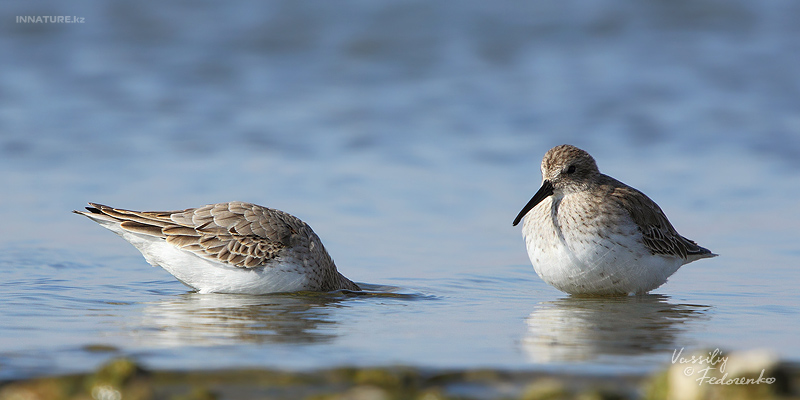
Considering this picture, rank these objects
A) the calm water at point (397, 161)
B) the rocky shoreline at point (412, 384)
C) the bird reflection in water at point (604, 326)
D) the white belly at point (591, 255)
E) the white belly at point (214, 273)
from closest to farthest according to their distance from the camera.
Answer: the rocky shoreline at point (412, 384) → the bird reflection in water at point (604, 326) → the calm water at point (397, 161) → the white belly at point (591, 255) → the white belly at point (214, 273)

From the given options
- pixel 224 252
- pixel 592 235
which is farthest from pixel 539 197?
pixel 224 252

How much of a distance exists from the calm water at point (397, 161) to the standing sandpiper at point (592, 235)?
212 mm

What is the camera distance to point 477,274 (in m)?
8.19

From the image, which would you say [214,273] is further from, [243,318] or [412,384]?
[412,384]

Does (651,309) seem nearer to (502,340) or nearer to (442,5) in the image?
(502,340)

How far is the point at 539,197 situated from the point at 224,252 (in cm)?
258

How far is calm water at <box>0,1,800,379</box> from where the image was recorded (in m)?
5.88

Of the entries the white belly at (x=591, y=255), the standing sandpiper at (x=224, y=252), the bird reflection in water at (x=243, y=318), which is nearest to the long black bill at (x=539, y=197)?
the white belly at (x=591, y=255)

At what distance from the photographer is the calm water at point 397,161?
588 centimetres

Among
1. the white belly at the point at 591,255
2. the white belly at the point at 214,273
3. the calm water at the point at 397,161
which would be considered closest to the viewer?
the calm water at the point at 397,161

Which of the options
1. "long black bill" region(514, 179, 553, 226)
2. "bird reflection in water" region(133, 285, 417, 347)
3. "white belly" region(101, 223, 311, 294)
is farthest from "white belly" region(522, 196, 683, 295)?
"white belly" region(101, 223, 311, 294)

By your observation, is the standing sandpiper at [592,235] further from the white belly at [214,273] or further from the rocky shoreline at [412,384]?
the rocky shoreline at [412,384]

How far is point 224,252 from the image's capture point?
7.47 m

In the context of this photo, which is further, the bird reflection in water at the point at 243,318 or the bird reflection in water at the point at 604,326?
the bird reflection in water at the point at 243,318
